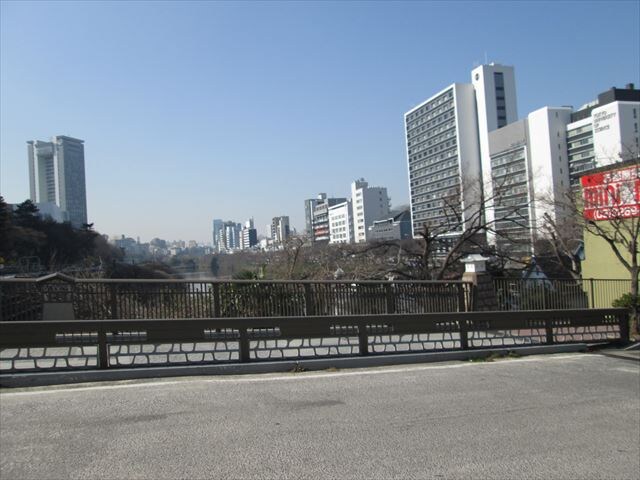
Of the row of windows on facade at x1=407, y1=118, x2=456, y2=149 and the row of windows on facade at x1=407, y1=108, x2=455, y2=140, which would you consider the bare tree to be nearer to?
the row of windows on facade at x1=407, y1=118, x2=456, y2=149

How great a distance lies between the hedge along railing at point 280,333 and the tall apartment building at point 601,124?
116m

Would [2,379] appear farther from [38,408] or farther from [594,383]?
[594,383]

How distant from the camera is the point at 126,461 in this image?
186 inches

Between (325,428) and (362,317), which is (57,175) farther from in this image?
(325,428)

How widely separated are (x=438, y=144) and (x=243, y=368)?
172487mm

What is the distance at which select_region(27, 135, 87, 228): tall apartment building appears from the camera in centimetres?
14875

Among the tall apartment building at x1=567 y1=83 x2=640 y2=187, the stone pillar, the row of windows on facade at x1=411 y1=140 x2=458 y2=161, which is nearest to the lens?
the stone pillar

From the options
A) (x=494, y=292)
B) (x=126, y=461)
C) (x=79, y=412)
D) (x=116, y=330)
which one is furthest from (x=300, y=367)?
(x=494, y=292)

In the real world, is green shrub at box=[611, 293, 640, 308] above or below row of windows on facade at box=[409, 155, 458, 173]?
below

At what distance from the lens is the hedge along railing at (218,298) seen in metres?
8.24

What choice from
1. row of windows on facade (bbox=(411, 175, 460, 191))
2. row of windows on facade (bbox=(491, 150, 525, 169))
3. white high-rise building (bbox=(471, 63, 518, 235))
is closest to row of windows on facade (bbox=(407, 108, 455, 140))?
white high-rise building (bbox=(471, 63, 518, 235))

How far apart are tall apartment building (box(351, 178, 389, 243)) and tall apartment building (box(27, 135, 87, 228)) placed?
89326 mm

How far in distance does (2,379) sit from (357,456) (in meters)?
4.78

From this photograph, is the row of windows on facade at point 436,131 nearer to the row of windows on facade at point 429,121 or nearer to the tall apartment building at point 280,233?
the row of windows on facade at point 429,121
